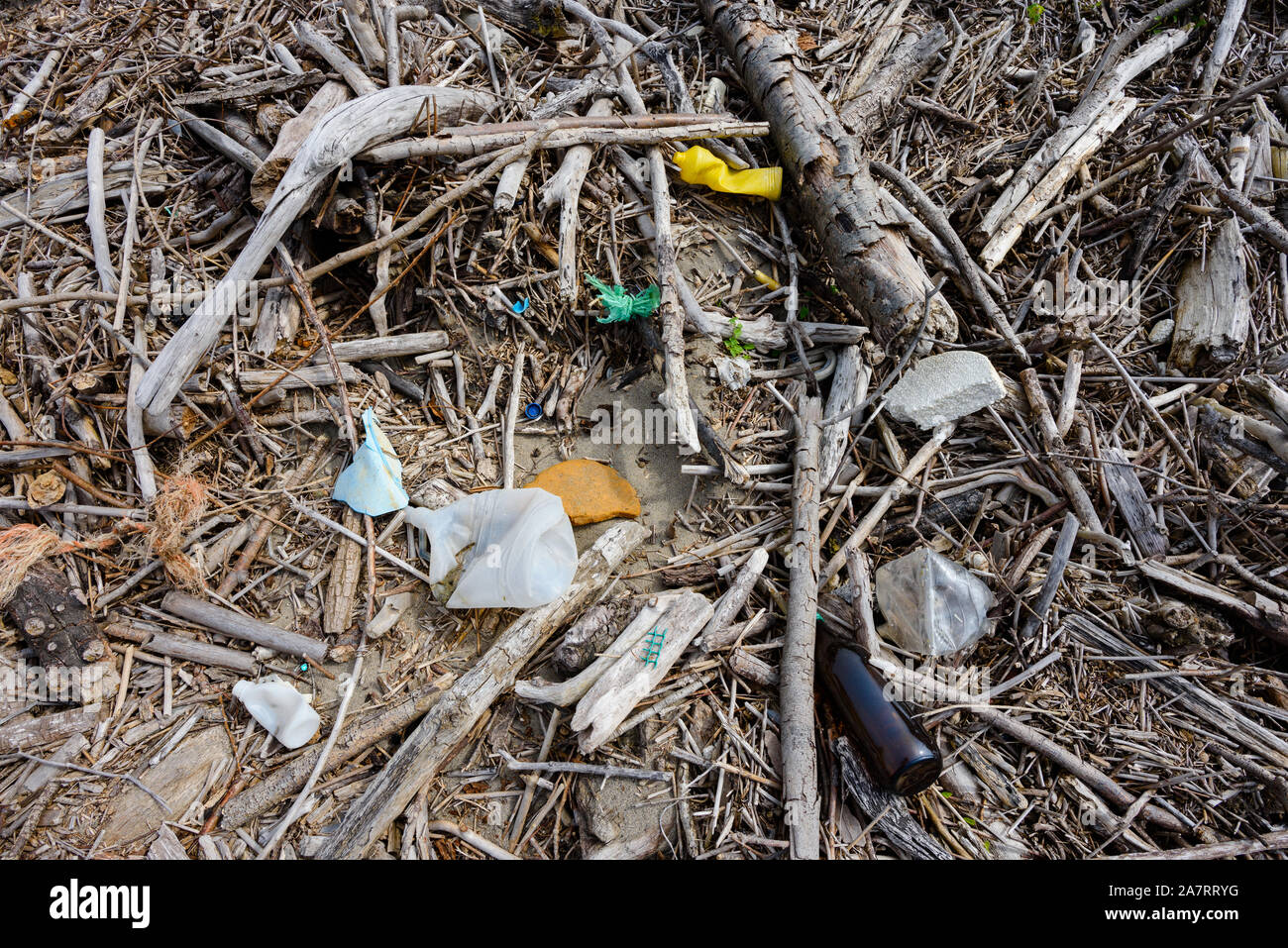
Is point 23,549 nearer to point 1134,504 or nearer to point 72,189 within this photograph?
point 72,189

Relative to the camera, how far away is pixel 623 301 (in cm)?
326

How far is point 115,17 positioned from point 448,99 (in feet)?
8.52

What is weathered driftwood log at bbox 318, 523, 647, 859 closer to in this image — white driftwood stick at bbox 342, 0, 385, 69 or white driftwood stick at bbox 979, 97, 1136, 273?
white driftwood stick at bbox 979, 97, 1136, 273

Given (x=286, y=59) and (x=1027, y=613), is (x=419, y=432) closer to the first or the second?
(x=286, y=59)

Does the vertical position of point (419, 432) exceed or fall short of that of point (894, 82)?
it falls short

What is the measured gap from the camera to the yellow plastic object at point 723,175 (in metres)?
3.48

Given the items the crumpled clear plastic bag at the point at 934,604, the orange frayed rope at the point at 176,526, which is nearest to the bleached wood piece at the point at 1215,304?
the crumpled clear plastic bag at the point at 934,604

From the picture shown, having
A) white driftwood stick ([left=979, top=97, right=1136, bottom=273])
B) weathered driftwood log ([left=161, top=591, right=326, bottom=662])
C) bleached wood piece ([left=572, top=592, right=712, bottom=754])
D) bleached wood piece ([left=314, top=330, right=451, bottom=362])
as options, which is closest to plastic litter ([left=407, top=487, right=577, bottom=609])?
bleached wood piece ([left=572, top=592, right=712, bottom=754])

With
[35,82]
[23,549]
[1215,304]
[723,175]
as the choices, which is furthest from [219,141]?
[1215,304]

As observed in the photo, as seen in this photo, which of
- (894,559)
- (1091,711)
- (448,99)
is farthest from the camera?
(448,99)

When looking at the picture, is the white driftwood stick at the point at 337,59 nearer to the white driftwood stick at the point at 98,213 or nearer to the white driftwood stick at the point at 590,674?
the white driftwood stick at the point at 98,213

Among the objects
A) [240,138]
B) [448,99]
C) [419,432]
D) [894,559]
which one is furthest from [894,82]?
[240,138]

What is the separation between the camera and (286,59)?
352 cm

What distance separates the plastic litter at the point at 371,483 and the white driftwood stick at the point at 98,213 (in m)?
1.53
